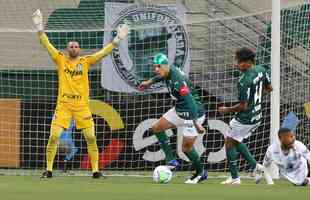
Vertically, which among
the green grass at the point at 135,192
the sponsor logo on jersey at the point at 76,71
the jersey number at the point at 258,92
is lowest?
the green grass at the point at 135,192

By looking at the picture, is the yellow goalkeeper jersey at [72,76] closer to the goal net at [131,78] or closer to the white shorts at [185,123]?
the white shorts at [185,123]

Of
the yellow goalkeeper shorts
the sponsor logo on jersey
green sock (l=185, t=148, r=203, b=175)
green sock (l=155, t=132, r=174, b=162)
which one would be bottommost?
green sock (l=185, t=148, r=203, b=175)

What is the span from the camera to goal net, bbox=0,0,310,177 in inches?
617

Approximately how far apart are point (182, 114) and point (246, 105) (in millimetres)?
1196

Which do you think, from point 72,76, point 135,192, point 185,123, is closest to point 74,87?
point 72,76

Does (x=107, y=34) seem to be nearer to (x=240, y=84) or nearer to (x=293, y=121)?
(x=293, y=121)

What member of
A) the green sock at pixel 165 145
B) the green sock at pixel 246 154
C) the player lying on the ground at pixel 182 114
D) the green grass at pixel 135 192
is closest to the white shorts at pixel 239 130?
the green sock at pixel 246 154

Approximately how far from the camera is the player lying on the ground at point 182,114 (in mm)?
12422

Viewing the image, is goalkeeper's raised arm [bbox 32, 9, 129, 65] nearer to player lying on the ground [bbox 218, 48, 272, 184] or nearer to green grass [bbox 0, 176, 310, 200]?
player lying on the ground [bbox 218, 48, 272, 184]

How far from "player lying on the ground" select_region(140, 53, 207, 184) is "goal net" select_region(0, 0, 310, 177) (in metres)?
2.55

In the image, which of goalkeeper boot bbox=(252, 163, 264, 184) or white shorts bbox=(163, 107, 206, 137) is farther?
white shorts bbox=(163, 107, 206, 137)

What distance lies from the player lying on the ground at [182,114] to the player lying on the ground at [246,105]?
469 millimetres

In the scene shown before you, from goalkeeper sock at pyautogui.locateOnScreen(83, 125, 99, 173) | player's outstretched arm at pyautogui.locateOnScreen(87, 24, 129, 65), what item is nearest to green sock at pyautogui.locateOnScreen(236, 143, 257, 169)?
goalkeeper sock at pyautogui.locateOnScreen(83, 125, 99, 173)

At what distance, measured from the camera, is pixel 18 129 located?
52.6 feet
